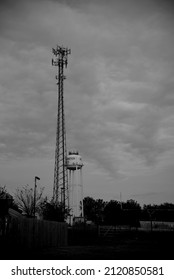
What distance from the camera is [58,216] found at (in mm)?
36875

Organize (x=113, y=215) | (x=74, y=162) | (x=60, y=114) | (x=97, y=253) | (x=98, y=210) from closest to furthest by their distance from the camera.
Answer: (x=97, y=253), (x=60, y=114), (x=74, y=162), (x=113, y=215), (x=98, y=210)

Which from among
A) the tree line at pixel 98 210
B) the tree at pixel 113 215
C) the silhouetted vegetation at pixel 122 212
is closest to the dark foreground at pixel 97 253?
the tree line at pixel 98 210

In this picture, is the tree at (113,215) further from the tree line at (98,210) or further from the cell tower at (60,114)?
the cell tower at (60,114)

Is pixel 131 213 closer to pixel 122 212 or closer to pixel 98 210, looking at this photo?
pixel 122 212

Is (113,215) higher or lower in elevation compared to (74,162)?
lower

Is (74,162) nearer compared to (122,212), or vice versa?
(74,162)

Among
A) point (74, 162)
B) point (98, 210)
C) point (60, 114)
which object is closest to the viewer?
point (60, 114)

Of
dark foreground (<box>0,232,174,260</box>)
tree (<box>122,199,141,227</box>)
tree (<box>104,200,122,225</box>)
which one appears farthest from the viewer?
tree (<box>104,200,122,225</box>)

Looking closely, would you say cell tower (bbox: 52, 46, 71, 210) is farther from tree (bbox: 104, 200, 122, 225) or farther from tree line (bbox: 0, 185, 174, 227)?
tree (bbox: 104, 200, 122, 225)

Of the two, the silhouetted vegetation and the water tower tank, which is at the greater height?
the water tower tank

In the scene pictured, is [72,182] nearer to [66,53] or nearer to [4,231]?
[66,53]

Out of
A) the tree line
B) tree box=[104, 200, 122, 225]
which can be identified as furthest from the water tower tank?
tree box=[104, 200, 122, 225]

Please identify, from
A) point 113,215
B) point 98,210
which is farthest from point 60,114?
point 98,210

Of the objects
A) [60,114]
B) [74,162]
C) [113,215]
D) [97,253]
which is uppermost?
[60,114]
